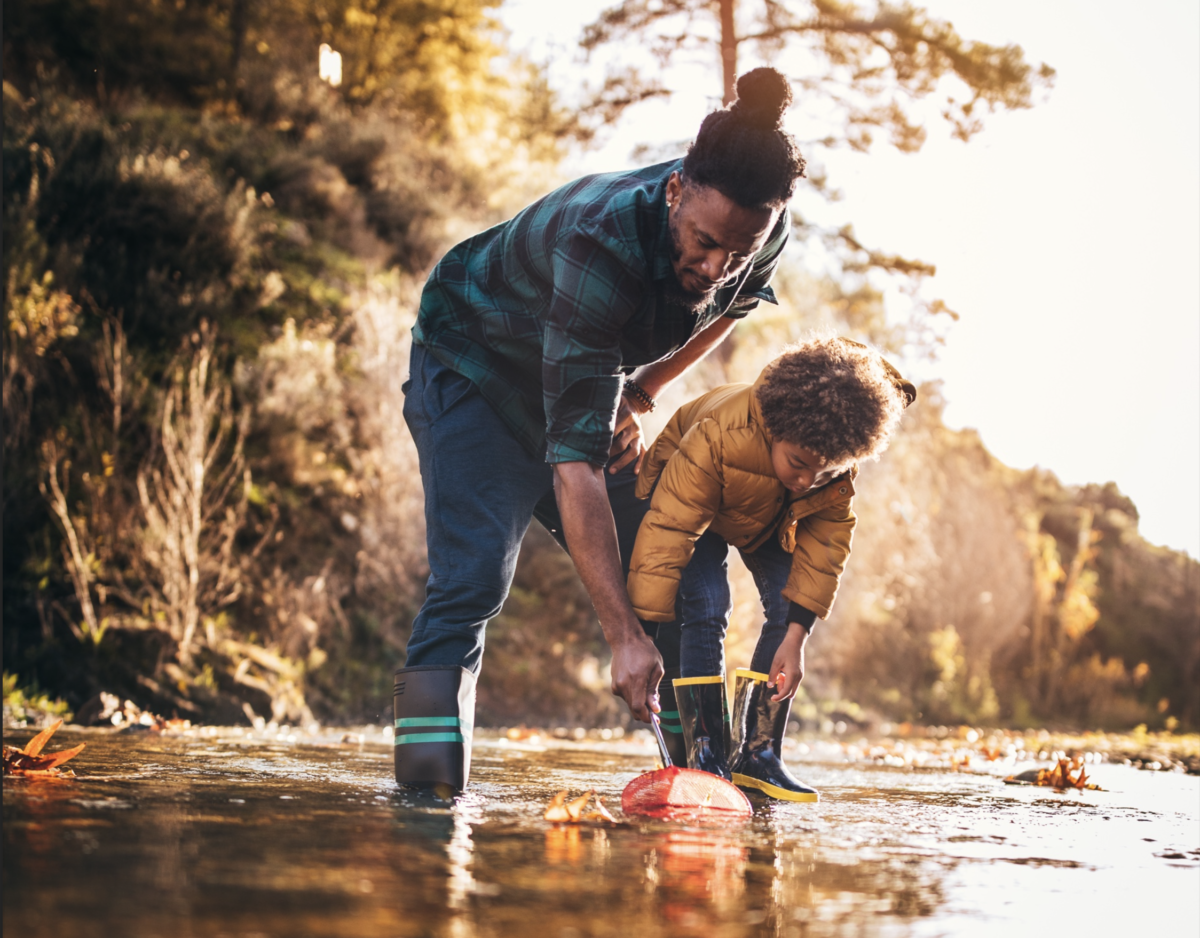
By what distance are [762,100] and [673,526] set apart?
1.11m

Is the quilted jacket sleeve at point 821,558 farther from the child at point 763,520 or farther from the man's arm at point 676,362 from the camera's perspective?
the man's arm at point 676,362

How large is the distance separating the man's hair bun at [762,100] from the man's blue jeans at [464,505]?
39.0 inches

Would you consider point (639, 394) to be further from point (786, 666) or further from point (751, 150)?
point (751, 150)

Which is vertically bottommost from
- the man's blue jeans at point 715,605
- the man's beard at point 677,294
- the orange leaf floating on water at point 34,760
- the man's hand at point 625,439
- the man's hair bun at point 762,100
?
the orange leaf floating on water at point 34,760

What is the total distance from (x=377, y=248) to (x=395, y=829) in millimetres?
10128

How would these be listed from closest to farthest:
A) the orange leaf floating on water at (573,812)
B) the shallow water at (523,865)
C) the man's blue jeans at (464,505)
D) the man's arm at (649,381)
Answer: the shallow water at (523,865)
the orange leaf floating on water at (573,812)
the man's blue jeans at (464,505)
the man's arm at (649,381)

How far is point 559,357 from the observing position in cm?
231

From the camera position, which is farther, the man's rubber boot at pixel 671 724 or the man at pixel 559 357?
the man's rubber boot at pixel 671 724

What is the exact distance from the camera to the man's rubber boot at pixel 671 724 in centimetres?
291

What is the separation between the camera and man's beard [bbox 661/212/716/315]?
7.77 ft

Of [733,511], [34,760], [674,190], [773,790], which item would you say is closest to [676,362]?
[733,511]

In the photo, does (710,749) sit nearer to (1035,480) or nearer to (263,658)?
(263,658)

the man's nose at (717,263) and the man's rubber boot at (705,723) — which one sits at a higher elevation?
the man's nose at (717,263)

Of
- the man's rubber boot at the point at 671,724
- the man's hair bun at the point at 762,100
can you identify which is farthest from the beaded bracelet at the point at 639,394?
the man's hair bun at the point at 762,100
